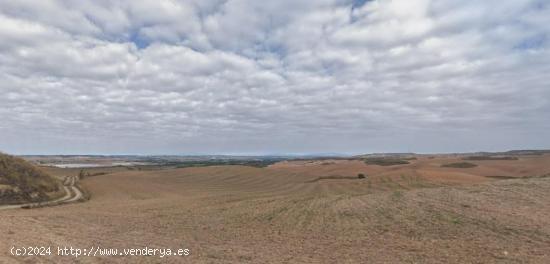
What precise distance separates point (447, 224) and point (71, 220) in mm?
19215

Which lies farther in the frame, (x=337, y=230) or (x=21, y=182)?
(x=21, y=182)

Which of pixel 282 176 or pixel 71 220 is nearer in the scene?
pixel 71 220

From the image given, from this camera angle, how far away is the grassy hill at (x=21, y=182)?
40.2 metres

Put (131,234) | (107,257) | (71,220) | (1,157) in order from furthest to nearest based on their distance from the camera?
(1,157), (71,220), (131,234), (107,257)

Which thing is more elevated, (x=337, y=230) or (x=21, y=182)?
(x=21, y=182)

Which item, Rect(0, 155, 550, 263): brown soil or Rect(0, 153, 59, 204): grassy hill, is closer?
Rect(0, 155, 550, 263): brown soil

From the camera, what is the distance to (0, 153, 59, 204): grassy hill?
40188 millimetres

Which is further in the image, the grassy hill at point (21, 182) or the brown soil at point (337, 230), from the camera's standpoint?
the grassy hill at point (21, 182)

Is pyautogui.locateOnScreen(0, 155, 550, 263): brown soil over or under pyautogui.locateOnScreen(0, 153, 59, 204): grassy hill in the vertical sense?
under

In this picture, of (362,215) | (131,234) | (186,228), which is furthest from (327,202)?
(131,234)

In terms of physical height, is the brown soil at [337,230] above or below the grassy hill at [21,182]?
below

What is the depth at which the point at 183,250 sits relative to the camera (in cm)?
1500

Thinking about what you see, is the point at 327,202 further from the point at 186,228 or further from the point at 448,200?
the point at 186,228

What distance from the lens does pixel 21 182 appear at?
44000 mm
